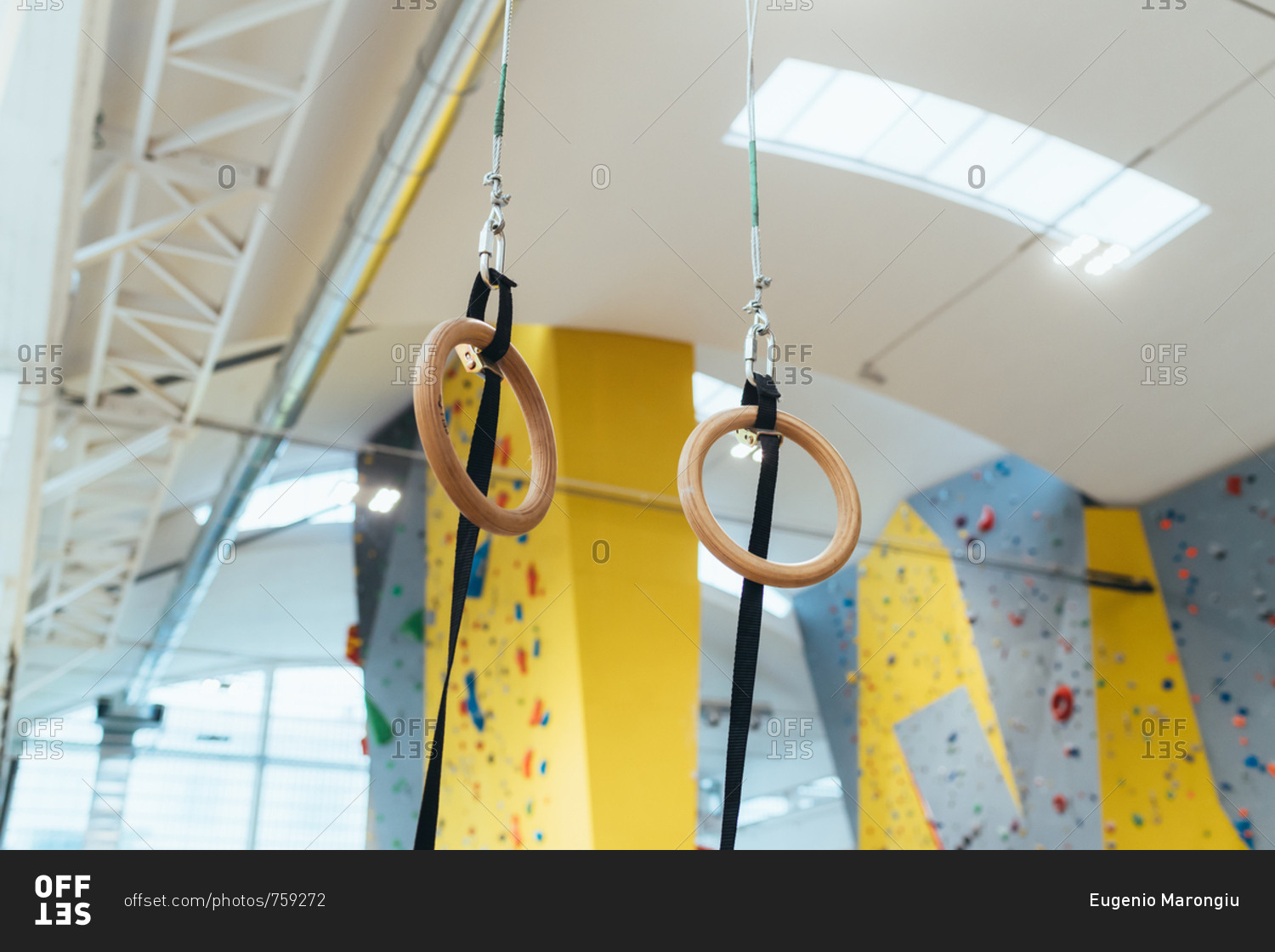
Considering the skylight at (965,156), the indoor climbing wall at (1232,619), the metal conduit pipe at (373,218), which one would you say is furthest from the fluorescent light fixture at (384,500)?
the indoor climbing wall at (1232,619)

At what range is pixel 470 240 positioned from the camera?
5.31 metres

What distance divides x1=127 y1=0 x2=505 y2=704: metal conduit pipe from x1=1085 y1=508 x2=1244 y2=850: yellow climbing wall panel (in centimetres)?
527

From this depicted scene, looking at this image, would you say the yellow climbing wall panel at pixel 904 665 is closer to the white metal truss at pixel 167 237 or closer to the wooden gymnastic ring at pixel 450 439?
the white metal truss at pixel 167 237

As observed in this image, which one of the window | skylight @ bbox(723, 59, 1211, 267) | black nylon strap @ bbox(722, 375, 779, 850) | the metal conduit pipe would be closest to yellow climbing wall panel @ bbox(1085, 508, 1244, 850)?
skylight @ bbox(723, 59, 1211, 267)

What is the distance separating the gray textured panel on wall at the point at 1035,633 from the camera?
22.7 ft

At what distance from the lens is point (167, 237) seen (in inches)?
185

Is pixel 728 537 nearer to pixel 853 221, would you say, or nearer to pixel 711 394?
pixel 853 221

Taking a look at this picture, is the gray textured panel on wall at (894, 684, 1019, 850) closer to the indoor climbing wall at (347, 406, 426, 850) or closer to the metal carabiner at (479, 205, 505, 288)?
the indoor climbing wall at (347, 406, 426, 850)

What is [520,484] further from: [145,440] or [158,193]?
[158,193]

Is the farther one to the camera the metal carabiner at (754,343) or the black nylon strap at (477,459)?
the metal carabiner at (754,343)

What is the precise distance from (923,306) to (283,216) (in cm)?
358

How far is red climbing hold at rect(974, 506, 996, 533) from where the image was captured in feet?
26.1

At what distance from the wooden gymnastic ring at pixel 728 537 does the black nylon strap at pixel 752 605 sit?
0.03 meters
